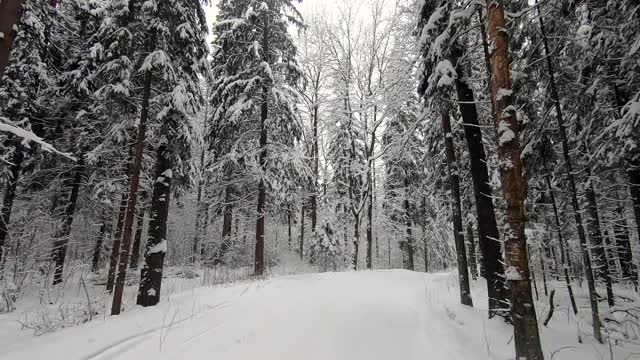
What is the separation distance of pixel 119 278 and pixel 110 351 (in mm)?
3621

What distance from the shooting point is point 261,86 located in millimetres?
14539

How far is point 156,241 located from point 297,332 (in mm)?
5628

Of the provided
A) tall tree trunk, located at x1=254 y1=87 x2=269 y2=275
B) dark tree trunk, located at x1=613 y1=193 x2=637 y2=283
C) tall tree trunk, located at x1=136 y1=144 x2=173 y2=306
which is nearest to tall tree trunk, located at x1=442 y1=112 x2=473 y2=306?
dark tree trunk, located at x1=613 y1=193 x2=637 y2=283

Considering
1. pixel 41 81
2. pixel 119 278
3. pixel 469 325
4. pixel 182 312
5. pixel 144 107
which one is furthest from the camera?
pixel 41 81

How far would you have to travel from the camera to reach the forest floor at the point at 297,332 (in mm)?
5125

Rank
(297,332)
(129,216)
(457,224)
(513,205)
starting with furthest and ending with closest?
(457,224), (129,216), (297,332), (513,205)

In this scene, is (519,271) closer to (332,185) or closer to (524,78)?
(524,78)

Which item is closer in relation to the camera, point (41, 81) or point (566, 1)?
point (566, 1)

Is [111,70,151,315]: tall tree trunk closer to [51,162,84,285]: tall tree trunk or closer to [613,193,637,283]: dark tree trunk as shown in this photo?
[51,162,84,285]: tall tree trunk

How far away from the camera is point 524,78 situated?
8.88 metres

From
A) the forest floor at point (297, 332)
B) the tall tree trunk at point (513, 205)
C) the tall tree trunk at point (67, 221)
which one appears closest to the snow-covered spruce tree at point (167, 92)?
the forest floor at point (297, 332)

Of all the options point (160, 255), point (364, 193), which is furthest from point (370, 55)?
point (160, 255)

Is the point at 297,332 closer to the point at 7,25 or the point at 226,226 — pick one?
the point at 7,25

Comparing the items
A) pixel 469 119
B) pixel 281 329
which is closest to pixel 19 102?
pixel 281 329
